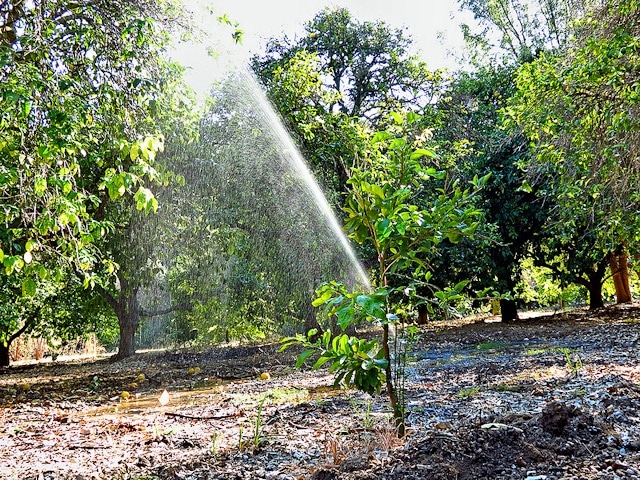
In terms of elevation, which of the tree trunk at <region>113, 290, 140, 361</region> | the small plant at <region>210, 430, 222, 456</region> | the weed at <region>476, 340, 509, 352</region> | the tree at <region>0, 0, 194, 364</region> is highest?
the tree at <region>0, 0, 194, 364</region>

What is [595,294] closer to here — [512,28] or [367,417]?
[512,28]

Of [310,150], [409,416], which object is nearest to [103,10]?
[409,416]

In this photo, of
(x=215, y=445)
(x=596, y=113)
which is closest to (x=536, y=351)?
(x=596, y=113)

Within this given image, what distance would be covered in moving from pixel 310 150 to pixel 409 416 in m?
6.66

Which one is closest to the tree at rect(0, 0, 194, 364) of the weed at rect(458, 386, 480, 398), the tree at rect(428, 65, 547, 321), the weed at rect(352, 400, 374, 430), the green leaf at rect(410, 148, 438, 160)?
the green leaf at rect(410, 148, 438, 160)

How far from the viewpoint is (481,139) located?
40.8 feet

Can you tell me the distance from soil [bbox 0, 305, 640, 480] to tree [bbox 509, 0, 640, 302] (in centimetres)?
165

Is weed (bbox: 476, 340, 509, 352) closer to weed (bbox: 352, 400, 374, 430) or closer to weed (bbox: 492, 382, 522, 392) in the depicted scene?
weed (bbox: 492, 382, 522, 392)

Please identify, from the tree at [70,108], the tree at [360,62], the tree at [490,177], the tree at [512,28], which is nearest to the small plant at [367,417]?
the tree at [70,108]

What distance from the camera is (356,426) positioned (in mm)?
3072

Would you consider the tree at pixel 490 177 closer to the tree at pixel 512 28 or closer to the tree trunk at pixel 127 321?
the tree at pixel 512 28

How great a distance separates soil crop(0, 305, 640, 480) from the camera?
2.10m

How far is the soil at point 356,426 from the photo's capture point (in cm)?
210

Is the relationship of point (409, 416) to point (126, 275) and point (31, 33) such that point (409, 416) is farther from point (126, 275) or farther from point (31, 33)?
point (126, 275)
